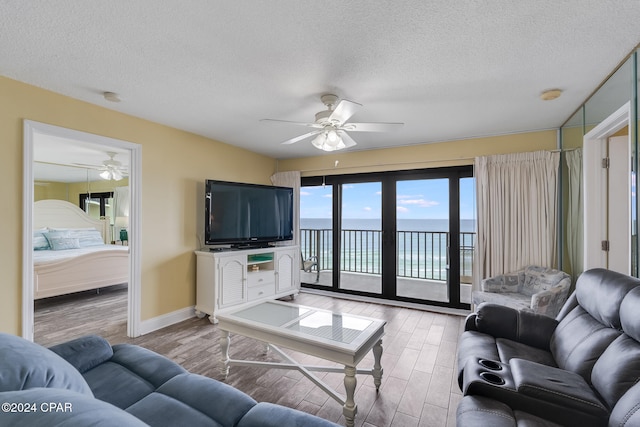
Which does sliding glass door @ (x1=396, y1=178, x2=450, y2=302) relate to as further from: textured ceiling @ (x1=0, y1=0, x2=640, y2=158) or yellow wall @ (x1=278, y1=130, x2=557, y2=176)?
textured ceiling @ (x1=0, y1=0, x2=640, y2=158)

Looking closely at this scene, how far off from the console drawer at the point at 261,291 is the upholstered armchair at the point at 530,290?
8.58 feet

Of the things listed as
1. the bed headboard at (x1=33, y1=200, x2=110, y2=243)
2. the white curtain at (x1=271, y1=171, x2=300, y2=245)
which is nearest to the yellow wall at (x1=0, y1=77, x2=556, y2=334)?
the white curtain at (x1=271, y1=171, x2=300, y2=245)

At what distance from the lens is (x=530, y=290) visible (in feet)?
10.3

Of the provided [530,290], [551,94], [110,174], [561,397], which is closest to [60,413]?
[561,397]

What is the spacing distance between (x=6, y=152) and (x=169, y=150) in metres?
1.38

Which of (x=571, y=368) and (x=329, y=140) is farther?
(x=329, y=140)

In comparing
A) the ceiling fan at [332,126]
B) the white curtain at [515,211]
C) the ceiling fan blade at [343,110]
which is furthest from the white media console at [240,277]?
the white curtain at [515,211]

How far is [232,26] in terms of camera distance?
1.62m

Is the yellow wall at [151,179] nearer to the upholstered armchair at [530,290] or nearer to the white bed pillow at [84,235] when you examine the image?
the white bed pillow at [84,235]

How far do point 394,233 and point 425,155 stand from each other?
1.20m

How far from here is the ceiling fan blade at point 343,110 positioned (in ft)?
6.89

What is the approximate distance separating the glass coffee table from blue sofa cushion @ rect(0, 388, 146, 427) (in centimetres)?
127

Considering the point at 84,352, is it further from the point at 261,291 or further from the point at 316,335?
the point at 261,291

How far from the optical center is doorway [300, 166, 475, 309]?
3926 millimetres
